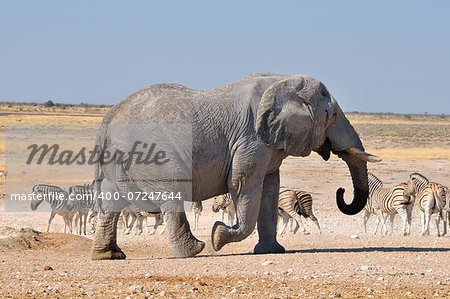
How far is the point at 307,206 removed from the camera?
18.9 metres

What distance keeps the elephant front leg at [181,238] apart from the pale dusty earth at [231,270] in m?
0.31

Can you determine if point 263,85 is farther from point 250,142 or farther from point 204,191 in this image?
point 204,191

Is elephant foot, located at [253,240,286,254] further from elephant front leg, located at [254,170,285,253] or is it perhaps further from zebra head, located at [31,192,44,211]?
zebra head, located at [31,192,44,211]

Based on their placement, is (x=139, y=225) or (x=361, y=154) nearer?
(x=361, y=154)

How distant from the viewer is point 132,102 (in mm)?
11383

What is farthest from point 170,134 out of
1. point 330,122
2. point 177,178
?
point 330,122

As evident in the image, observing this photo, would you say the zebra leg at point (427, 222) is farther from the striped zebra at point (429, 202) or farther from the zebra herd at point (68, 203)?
the zebra herd at point (68, 203)

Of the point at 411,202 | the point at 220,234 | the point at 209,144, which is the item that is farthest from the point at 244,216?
the point at 411,202

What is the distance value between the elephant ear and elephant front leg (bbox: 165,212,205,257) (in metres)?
1.62

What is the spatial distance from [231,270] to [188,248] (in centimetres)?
160

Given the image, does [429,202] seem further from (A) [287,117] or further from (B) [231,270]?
(B) [231,270]

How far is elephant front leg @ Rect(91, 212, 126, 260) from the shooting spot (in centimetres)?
1141

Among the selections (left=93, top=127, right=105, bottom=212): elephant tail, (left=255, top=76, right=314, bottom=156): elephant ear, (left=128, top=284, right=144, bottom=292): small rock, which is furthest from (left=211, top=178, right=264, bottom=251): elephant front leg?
(left=128, top=284, right=144, bottom=292): small rock

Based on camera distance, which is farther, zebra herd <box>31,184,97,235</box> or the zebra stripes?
zebra herd <box>31,184,97,235</box>
